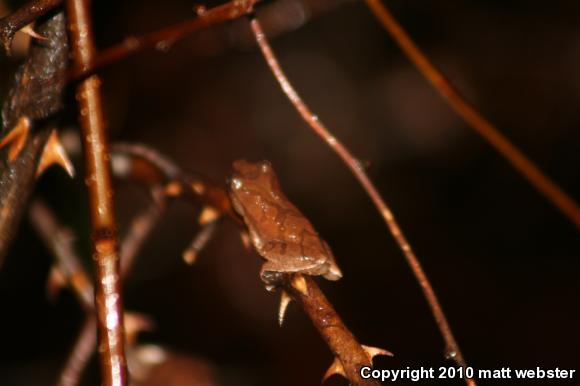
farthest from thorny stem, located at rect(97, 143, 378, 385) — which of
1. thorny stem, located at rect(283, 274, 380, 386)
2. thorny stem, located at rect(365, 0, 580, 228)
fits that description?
thorny stem, located at rect(365, 0, 580, 228)

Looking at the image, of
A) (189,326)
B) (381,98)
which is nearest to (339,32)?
(381,98)

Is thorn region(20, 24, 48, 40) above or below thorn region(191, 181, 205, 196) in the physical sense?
above

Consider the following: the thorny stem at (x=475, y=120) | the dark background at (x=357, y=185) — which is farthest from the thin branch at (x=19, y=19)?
the dark background at (x=357, y=185)

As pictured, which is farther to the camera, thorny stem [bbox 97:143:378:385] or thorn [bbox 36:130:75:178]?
→ thorn [bbox 36:130:75:178]

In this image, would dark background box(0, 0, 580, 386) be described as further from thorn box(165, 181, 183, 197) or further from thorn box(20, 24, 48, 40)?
thorn box(20, 24, 48, 40)

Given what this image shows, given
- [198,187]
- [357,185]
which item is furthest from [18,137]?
[357,185]

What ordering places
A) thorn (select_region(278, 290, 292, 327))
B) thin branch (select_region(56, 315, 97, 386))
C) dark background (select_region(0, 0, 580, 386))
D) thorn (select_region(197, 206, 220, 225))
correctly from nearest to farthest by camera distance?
thorn (select_region(278, 290, 292, 327))
thorn (select_region(197, 206, 220, 225))
thin branch (select_region(56, 315, 97, 386))
dark background (select_region(0, 0, 580, 386))

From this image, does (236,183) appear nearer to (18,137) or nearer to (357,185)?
(18,137)
